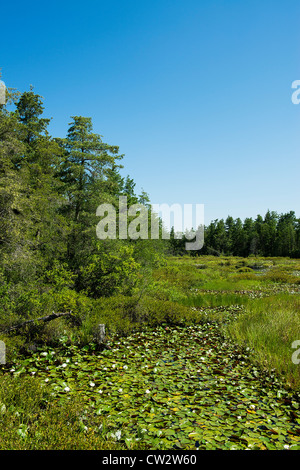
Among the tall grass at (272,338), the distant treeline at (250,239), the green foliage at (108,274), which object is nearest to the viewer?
the tall grass at (272,338)

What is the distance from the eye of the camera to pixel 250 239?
67.2m

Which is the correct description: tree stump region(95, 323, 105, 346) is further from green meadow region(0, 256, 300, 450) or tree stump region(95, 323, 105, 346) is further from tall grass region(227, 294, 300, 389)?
tall grass region(227, 294, 300, 389)

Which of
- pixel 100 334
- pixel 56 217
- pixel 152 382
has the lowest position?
pixel 152 382

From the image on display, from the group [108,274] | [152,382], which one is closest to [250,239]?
[108,274]

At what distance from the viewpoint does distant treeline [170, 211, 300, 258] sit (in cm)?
6316

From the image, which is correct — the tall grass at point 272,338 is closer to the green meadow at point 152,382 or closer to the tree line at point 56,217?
the green meadow at point 152,382

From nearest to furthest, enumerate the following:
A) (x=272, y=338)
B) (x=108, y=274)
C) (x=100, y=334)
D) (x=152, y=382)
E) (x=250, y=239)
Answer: (x=152, y=382)
(x=272, y=338)
(x=100, y=334)
(x=108, y=274)
(x=250, y=239)

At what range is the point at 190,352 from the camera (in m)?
7.26

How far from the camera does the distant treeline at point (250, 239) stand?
63156mm

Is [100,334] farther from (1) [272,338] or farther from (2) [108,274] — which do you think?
(1) [272,338]

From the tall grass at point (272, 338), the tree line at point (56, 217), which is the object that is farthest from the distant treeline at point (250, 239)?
the tall grass at point (272, 338)

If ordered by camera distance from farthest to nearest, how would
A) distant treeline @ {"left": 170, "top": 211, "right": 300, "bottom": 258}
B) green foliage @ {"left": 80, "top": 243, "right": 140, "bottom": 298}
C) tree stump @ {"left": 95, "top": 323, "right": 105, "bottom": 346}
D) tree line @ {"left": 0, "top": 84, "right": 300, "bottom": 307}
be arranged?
distant treeline @ {"left": 170, "top": 211, "right": 300, "bottom": 258}, green foliage @ {"left": 80, "top": 243, "right": 140, "bottom": 298}, tree line @ {"left": 0, "top": 84, "right": 300, "bottom": 307}, tree stump @ {"left": 95, "top": 323, "right": 105, "bottom": 346}

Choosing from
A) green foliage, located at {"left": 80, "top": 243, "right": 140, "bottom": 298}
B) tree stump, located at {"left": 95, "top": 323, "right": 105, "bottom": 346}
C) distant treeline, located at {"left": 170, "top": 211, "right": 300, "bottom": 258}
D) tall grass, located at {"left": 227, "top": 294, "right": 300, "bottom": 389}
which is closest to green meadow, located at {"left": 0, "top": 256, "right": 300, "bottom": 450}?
tall grass, located at {"left": 227, "top": 294, "right": 300, "bottom": 389}

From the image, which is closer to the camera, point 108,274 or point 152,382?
point 152,382
